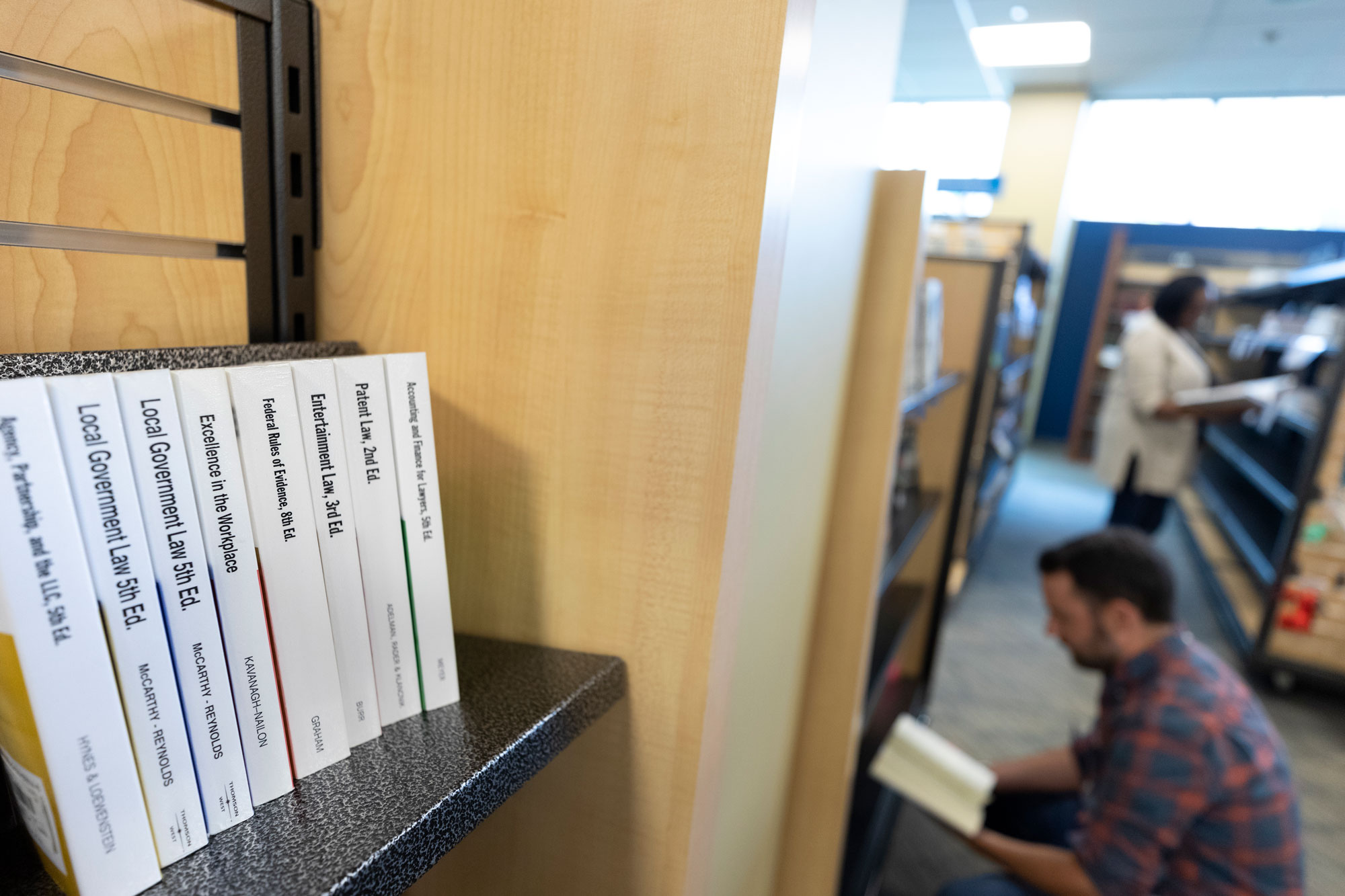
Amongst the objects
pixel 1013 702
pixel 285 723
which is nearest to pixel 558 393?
pixel 285 723

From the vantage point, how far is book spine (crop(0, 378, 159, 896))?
33cm

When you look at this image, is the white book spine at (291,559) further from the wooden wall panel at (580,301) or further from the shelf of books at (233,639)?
the wooden wall panel at (580,301)

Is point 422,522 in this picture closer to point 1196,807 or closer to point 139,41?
point 139,41

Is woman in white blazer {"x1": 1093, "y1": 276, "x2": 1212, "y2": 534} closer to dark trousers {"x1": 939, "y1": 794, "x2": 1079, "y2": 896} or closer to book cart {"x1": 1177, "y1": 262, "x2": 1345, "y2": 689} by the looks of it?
book cart {"x1": 1177, "y1": 262, "x2": 1345, "y2": 689}

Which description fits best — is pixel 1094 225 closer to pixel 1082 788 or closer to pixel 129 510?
pixel 1082 788

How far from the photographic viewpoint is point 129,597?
371mm

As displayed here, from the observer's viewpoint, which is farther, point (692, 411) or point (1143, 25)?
point (1143, 25)

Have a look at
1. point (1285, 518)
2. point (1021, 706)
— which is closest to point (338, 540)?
point (1021, 706)

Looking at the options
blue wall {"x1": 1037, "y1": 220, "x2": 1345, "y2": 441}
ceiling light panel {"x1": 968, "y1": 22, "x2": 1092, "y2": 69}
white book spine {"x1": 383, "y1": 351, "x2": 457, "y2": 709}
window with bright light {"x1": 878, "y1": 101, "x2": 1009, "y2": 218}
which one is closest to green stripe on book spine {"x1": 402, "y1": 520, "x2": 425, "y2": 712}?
white book spine {"x1": 383, "y1": 351, "x2": 457, "y2": 709}

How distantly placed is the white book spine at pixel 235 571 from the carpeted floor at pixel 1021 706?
5.71 ft

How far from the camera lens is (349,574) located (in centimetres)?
49

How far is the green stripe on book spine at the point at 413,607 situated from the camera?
52cm

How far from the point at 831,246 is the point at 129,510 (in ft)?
2.51

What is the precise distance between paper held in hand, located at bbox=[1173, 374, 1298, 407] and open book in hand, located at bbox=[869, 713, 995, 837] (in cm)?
219
